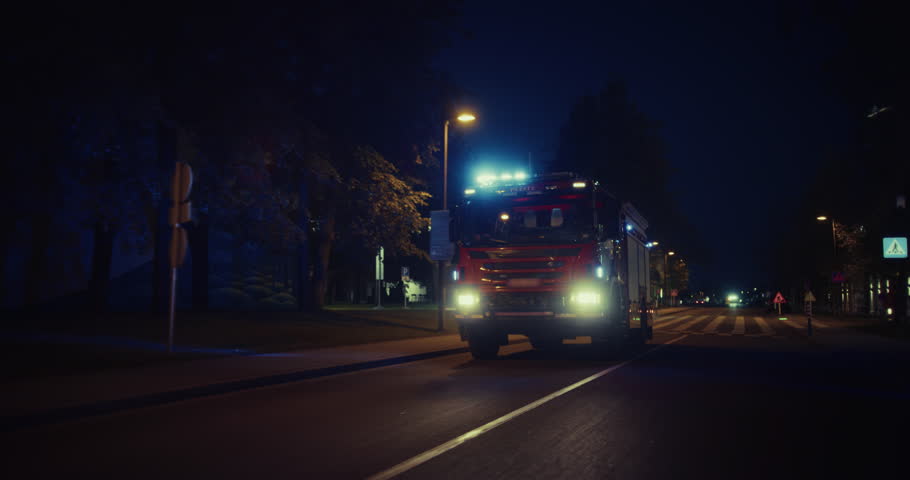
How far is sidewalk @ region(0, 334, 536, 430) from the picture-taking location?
29.6ft

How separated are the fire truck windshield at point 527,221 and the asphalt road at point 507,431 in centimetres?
305

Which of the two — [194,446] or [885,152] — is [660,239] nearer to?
[885,152]

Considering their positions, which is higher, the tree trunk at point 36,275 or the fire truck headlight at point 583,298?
the tree trunk at point 36,275

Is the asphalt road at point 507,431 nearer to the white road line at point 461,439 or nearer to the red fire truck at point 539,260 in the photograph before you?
the white road line at point 461,439

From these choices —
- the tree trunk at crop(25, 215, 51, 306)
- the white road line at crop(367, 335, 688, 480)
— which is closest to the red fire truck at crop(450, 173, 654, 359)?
the white road line at crop(367, 335, 688, 480)

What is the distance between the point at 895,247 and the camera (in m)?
31.2

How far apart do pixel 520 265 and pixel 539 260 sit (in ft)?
1.41

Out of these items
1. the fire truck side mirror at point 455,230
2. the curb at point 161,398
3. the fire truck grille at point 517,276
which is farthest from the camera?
the fire truck side mirror at point 455,230

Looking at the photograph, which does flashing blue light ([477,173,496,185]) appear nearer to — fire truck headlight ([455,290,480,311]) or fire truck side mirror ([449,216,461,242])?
fire truck side mirror ([449,216,461,242])

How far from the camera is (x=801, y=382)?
12484mm

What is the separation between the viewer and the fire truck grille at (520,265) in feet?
49.3

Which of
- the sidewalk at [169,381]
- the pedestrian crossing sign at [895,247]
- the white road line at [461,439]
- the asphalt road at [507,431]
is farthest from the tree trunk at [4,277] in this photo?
the pedestrian crossing sign at [895,247]

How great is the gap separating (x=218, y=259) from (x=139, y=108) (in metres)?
27.2

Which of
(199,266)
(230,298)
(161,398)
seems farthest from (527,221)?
(230,298)
